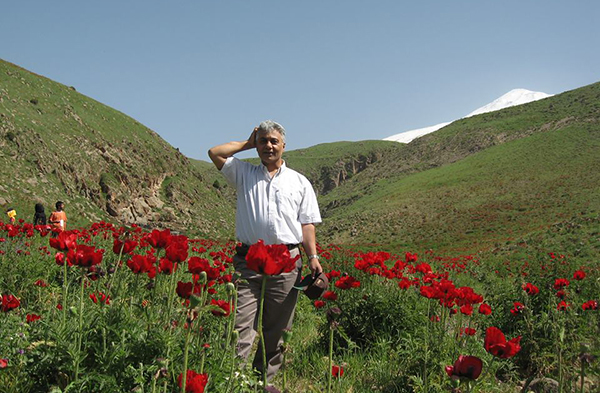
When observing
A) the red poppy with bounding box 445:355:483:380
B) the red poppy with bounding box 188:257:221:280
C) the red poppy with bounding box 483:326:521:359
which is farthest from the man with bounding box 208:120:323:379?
the red poppy with bounding box 445:355:483:380

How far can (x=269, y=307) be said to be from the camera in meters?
3.07

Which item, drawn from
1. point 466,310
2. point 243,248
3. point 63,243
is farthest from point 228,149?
point 466,310

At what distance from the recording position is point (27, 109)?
27266mm

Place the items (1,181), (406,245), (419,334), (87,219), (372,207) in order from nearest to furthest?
(419,334), (1,181), (87,219), (406,245), (372,207)

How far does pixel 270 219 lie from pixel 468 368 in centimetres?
191

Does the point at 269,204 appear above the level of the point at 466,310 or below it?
above

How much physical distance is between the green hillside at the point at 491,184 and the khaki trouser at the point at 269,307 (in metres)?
26.6

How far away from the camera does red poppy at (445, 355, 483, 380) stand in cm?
130

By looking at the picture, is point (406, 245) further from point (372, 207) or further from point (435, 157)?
point (435, 157)

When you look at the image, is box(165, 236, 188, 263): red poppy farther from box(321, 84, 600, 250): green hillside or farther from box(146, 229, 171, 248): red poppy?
box(321, 84, 600, 250): green hillside

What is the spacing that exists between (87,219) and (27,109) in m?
11.0

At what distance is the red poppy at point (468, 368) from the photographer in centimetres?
130

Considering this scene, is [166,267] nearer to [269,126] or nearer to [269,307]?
[269,307]

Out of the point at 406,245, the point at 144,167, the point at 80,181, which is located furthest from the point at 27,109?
the point at 406,245
